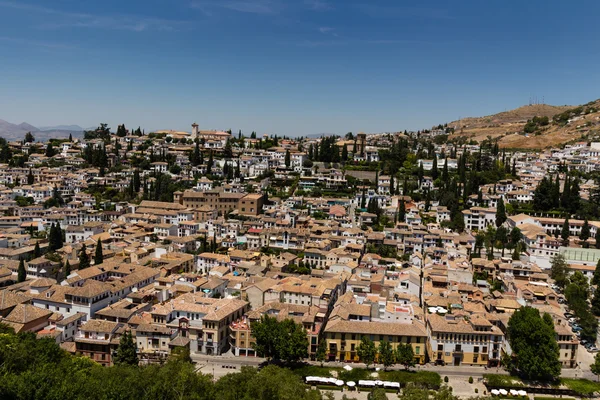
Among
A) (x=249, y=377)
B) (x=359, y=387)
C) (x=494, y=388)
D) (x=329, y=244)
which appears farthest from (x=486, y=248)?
(x=249, y=377)

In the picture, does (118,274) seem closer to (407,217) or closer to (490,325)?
(490,325)

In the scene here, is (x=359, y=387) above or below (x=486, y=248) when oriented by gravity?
below

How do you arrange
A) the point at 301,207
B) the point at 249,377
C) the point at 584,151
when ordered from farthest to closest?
the point at 584,151
the point at 301,207
the point at 249,377

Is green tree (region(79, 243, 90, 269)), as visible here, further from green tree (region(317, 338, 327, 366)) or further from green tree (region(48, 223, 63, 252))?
green tree (region(317, 338, 327, 366))

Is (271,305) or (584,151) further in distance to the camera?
(584,151)

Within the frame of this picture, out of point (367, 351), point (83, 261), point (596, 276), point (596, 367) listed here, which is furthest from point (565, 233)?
point (83, 261)

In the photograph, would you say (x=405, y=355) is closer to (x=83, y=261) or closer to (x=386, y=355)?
(x=386, y=355)
